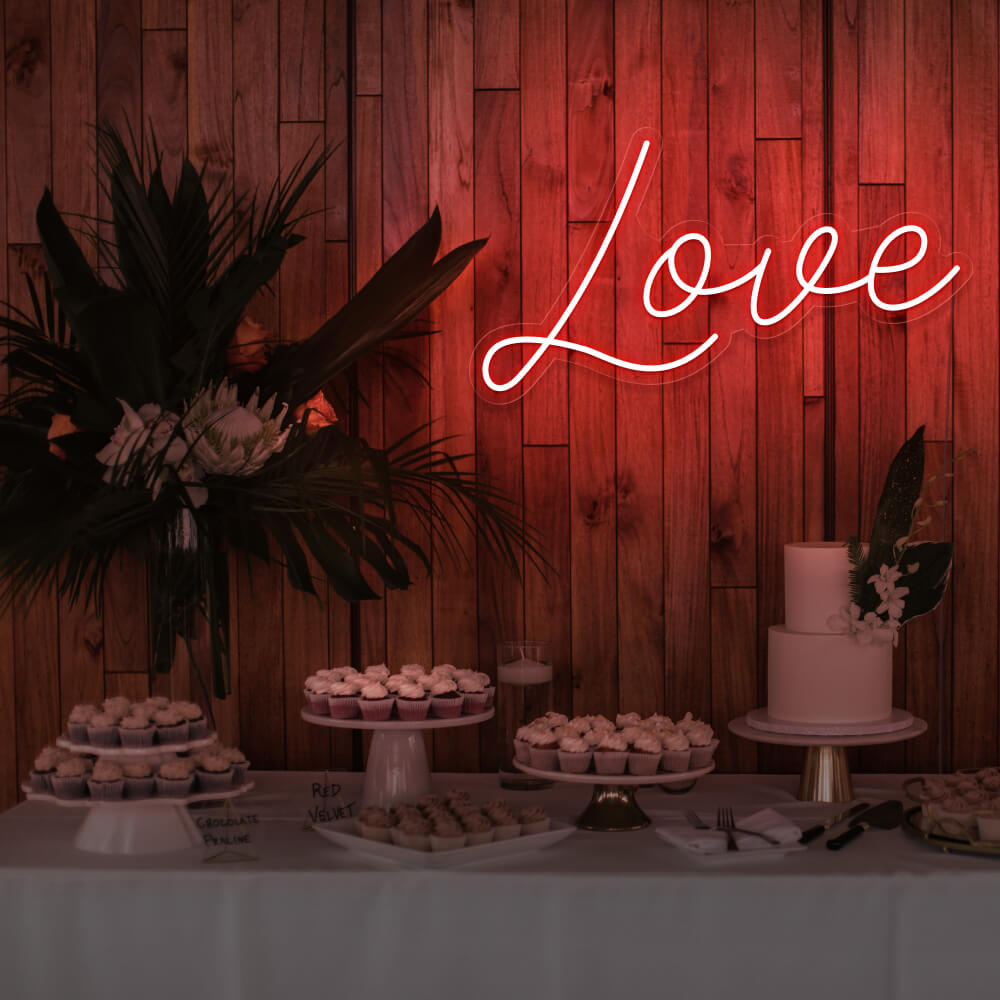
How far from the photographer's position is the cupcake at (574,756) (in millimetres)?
2068

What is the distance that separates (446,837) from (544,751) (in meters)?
0.29

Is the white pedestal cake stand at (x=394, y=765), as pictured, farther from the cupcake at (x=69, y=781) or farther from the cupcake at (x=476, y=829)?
the cupcake at (x=69, y=781)

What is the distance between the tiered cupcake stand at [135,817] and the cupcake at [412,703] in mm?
369

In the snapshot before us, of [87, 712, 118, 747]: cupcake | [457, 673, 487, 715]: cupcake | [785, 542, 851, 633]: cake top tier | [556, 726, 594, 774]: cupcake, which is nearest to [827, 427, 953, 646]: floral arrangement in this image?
[785, 542, 851, 633]: cake top tier

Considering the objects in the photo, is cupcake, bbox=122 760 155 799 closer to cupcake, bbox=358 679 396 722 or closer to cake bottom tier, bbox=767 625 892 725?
cupcake, bbox=358 679 396 722

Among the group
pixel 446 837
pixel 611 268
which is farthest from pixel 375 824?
pixel 611 268

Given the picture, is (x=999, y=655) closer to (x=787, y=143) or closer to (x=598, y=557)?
(x=598, y=557)

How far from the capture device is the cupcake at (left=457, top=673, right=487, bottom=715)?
2283 millimetres

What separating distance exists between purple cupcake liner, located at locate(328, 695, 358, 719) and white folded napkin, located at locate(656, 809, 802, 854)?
25.1 inches

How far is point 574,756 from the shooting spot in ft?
6.77

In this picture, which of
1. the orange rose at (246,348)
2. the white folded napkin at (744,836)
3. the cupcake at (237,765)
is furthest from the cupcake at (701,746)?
the orange rose at (246,348)

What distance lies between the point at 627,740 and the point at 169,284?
4.21 feet

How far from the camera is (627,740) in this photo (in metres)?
2.09

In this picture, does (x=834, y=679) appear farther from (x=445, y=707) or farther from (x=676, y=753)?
(x=445, y=707)
